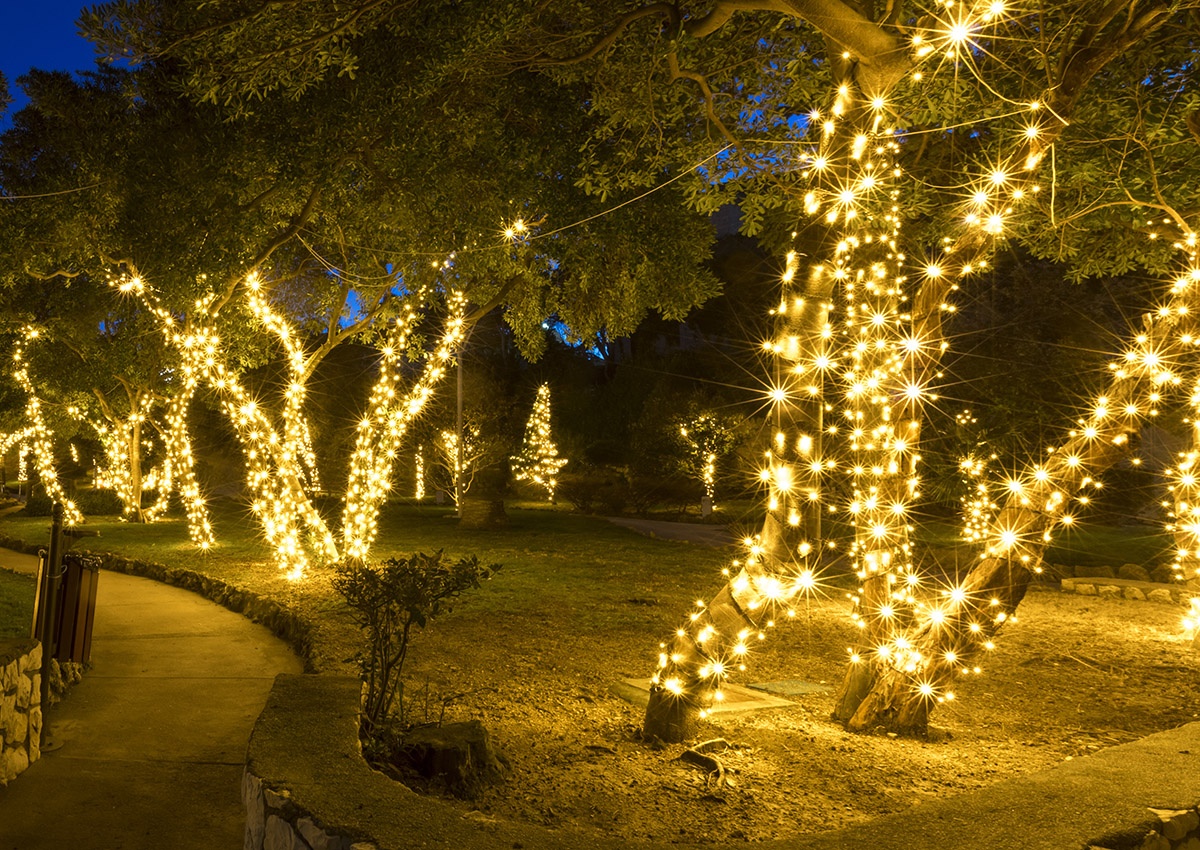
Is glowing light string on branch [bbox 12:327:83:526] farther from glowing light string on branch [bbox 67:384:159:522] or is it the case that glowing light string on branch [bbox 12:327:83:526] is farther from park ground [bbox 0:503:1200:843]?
park ground [bbox 0:503:1200:843]

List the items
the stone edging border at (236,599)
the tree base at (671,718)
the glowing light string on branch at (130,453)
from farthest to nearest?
1. the glowing light string on branch at (130,453)
2. the stone edging border at (236,599)
3. the tree base at (671,718)

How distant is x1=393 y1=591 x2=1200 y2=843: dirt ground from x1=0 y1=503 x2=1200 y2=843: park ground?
0.02 metres

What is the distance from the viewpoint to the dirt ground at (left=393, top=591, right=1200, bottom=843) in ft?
15.3

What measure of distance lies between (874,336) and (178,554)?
39.0 ft

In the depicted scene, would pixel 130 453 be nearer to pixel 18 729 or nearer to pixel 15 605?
pixel 15 605

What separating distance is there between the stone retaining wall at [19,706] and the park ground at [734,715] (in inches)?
74.4

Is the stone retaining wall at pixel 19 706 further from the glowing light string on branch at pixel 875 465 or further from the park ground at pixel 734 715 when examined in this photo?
the glowing light string on branch at pixel 875 465

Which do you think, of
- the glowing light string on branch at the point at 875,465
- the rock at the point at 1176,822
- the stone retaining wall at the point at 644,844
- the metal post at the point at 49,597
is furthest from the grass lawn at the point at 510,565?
the rock at the point at 1176,822

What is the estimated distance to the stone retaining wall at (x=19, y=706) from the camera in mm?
4832

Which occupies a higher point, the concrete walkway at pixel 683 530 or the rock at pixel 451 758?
the concrete walkway at pixel 683 530

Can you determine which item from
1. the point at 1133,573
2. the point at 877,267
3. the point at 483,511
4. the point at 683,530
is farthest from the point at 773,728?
the point at 683,530

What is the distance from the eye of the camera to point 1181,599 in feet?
39.0

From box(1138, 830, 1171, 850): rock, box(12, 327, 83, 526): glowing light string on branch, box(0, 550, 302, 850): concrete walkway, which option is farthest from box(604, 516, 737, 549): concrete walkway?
box(1138, 830, 1171, 850): rock

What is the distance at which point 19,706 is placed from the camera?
16.5 ft
